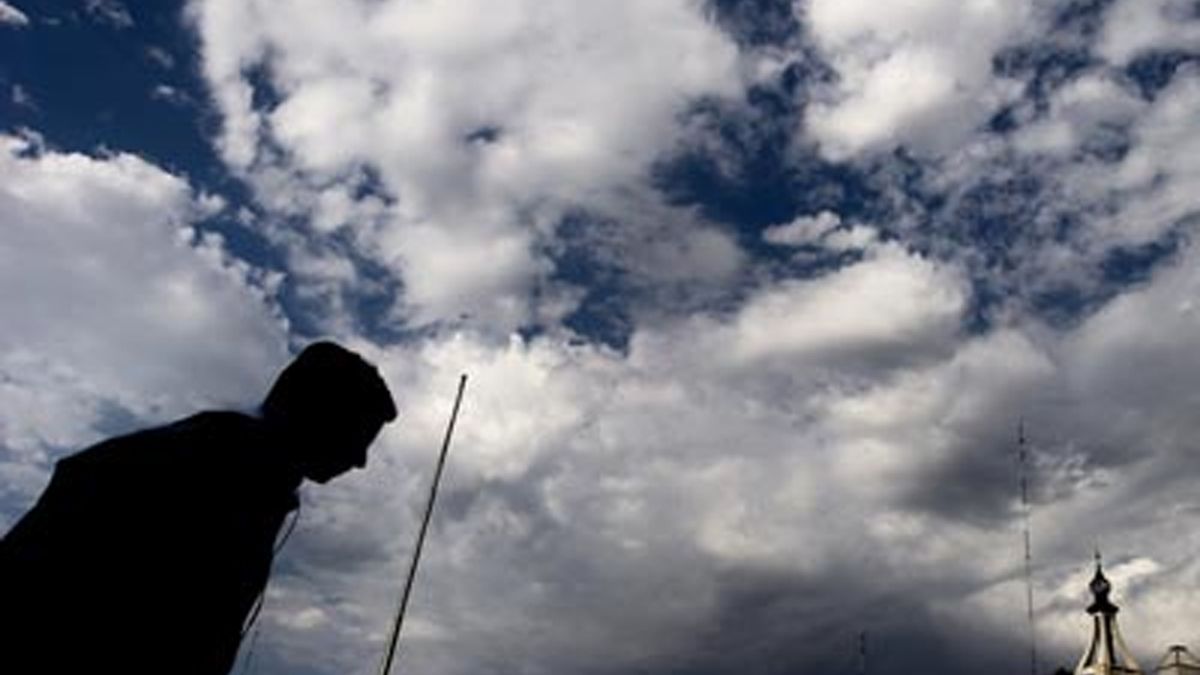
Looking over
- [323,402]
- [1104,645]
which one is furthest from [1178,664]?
[323,402]

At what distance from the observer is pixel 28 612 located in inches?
85.4

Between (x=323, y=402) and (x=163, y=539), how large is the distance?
541 mm

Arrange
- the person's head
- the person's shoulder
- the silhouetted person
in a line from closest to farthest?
the silhouetted person, the person's shoulder, the person's head

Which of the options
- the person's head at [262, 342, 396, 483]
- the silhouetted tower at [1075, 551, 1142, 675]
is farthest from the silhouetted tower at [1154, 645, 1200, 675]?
the person's head at [262, 342, 396, 483]

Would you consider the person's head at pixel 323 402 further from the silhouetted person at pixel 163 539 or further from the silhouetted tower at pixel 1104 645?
the silhouetted tower at pixel 1104 645

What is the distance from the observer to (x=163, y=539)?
2346 millimetres

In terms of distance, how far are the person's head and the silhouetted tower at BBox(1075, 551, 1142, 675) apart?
65.4m

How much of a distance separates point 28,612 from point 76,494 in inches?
11.2

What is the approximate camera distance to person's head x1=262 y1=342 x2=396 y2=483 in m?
2.72

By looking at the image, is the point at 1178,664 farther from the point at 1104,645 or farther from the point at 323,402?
the point at 323,402

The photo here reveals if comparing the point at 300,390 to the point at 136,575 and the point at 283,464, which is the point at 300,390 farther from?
the point at 136,575

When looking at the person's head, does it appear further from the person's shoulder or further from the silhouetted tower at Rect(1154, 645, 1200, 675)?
the silhouetted tower at Rect(1154, 645, 1200, 675)

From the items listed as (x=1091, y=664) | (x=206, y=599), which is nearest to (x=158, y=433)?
(x=206, y=599)

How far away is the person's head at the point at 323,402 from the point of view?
2723mm
